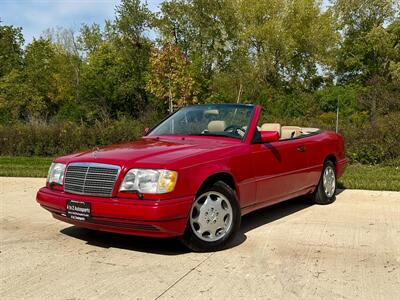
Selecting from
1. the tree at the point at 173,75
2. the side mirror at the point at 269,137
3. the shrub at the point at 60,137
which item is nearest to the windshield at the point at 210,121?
the side mirror at the point at 269,137

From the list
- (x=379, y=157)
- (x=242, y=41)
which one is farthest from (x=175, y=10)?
(x=379, y=157)

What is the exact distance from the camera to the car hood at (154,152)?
477cm

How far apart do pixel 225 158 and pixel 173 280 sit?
1493 millimetres

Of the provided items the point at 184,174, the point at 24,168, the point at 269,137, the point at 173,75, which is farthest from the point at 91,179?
the point at 173,75

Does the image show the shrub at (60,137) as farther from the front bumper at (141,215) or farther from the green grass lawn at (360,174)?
the front bumper at (141,215)

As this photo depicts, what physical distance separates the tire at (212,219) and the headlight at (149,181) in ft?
1.28

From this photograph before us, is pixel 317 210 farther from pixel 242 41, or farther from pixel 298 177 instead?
pixel 242 41

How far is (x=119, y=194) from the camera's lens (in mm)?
4688

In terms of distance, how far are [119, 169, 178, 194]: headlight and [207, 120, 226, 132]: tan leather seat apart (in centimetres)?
149

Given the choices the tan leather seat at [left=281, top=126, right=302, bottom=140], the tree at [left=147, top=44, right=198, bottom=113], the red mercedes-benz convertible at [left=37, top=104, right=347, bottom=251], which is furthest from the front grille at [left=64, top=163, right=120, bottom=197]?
the tree at [left=147, top=44, right=198, bottom=113]

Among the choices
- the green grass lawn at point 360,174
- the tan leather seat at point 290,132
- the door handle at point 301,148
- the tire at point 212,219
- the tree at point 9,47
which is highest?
the tree at point 9,47

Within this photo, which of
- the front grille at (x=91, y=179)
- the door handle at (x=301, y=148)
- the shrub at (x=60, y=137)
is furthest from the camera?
the shrub at (x=60, y=137)

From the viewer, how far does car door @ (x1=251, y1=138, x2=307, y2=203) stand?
19.0 feet

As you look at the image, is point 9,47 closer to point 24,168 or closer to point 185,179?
point 24,168
